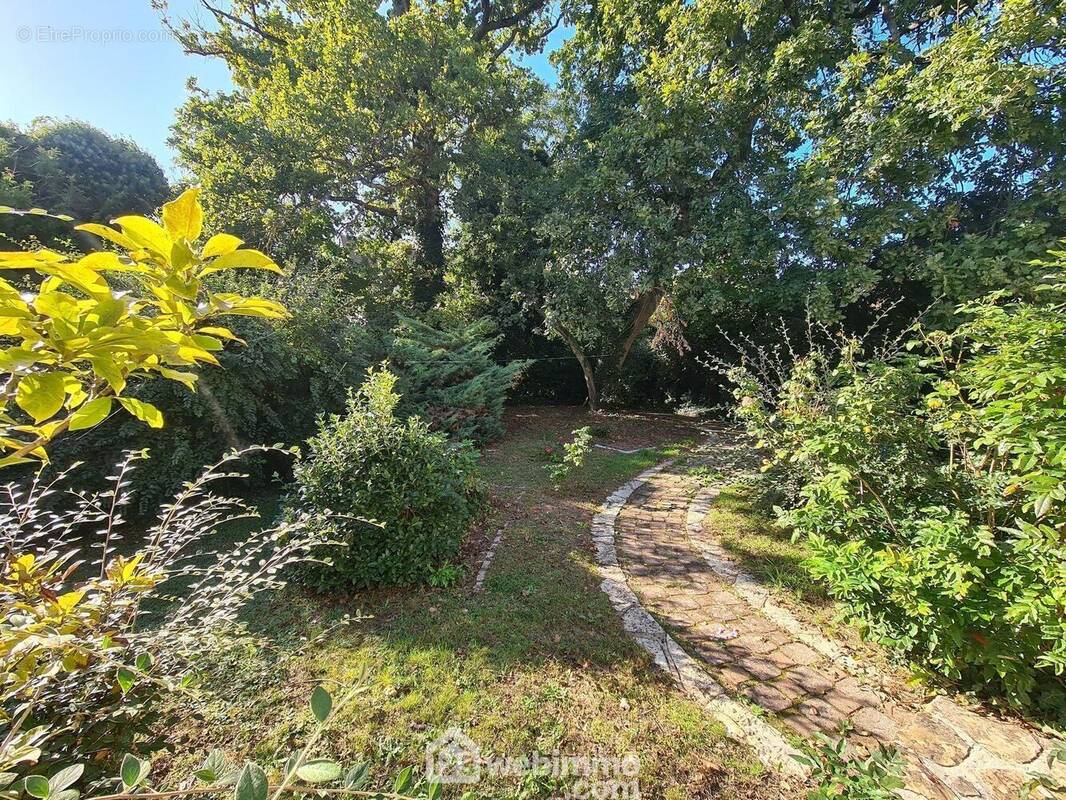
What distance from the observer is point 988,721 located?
1966 millimetres

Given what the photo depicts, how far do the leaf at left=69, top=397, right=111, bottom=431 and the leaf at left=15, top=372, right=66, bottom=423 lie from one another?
0.15 ft

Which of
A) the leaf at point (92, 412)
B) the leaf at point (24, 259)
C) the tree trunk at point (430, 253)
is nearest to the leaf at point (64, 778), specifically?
the leaf at point (92, 412)

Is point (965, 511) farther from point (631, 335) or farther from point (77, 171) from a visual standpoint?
point (77, 171)

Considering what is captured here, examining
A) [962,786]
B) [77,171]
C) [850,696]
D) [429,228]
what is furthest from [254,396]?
[77,171]

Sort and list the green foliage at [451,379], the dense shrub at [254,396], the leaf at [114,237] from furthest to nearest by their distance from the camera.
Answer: the green foliage at [451,379], the dense shrub at [254,396], the leaf at [114,237]

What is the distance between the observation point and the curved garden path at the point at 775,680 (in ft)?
5.90

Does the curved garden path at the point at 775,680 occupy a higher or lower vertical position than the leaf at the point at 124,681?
lower

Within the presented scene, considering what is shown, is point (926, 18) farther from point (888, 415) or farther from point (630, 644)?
point (630, 644)

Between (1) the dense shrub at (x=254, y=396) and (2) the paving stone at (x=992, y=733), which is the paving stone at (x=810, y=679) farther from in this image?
(1) the dense shrub at (x=254, y=396)

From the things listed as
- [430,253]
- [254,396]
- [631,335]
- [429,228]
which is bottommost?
[254,396]

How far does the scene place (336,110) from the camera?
739 cm

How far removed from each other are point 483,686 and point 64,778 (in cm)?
184

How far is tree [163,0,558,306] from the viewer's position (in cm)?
753

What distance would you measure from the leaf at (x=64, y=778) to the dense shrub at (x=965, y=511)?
2.89 m
